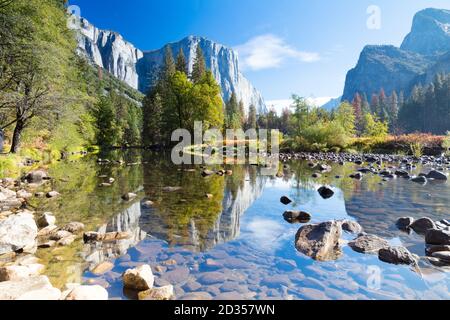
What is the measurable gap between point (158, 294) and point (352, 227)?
4.82 m

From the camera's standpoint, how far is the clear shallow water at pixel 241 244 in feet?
14.0

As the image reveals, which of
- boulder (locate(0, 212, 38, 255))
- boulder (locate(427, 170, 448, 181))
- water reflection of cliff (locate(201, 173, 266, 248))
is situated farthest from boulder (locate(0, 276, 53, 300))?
boulder (locate(427, 170, 448, 181))

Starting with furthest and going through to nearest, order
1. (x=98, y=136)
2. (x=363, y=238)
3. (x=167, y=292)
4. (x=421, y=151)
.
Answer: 1. (x=98, y=136)
2. (x=421, y=151)
3. (x=363, y=238)
4. (x=167, y=292)

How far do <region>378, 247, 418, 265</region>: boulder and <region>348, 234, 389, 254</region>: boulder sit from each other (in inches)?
9.4

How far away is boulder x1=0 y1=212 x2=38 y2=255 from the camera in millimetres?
5309

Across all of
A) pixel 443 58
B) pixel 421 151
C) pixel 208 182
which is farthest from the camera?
pixel 443 58

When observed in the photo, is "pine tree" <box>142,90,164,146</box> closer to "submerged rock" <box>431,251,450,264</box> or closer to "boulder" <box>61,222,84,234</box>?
"boulder" <box>61,222,84,234</box>

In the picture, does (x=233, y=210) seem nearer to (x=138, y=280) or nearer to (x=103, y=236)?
(x=103, y=236)

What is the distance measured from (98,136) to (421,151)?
53.7m
